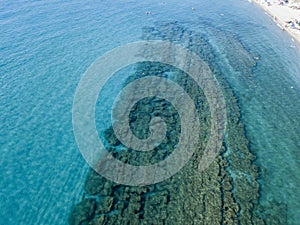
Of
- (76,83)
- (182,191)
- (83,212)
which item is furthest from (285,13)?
(83,212)

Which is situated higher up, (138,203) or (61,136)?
(138,203)

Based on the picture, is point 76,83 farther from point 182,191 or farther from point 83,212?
point 182,191

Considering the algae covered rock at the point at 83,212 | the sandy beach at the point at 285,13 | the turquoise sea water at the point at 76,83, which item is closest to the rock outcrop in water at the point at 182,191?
the algae covered rock at the point at 83,212

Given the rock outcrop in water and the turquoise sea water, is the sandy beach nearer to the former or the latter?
the turquoise sea water

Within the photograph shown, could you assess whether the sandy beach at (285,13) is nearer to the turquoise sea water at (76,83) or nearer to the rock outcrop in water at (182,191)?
the turquoise sea water at (76,83)

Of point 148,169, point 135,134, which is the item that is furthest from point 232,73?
point 148,169

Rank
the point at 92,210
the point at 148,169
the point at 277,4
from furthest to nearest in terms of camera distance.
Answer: the point at 277,4 < the point at 148,169 < the point at 92,210

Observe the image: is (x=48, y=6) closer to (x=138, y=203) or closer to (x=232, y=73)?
(x=232, y=73)
